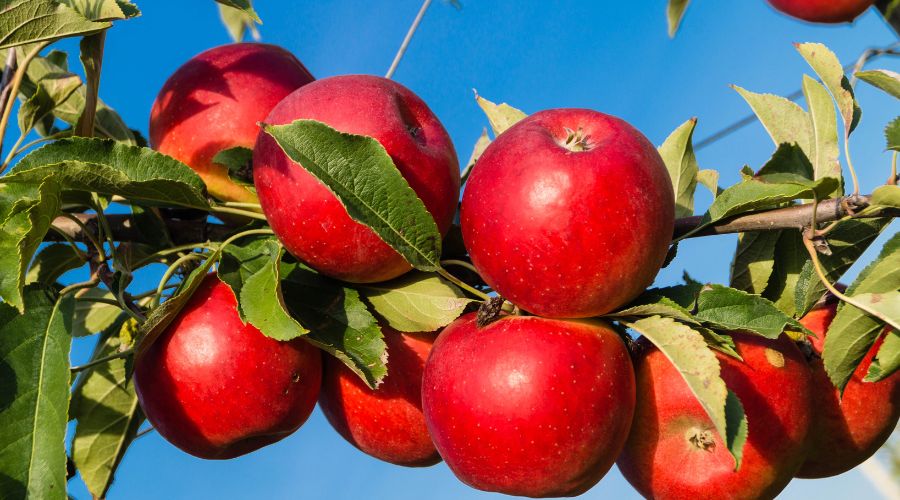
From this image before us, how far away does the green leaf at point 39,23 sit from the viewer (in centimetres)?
104

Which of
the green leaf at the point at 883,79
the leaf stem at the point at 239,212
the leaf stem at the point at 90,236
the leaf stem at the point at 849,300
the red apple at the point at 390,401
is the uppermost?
the green leaf at the point at 883,79

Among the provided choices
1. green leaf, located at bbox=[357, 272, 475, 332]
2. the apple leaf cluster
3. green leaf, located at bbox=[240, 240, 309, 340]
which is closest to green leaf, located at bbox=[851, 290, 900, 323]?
the apple leaf cluster

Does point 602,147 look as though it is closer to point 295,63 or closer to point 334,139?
point 334,139

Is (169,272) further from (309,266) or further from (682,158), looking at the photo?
(682,158)

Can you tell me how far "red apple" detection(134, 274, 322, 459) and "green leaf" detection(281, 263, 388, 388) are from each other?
0.05m

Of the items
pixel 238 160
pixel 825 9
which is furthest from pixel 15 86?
pixel 825 9

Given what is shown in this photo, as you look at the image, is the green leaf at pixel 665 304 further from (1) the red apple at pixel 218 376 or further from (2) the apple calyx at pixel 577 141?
(1) the red apple at pixel 218 376

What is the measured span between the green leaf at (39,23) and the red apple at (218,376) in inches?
13.7

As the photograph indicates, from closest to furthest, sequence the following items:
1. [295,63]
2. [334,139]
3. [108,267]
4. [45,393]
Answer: [334,139]
[45,393]
[108,267]
[295,63]

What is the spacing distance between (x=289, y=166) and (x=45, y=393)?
0.38 m

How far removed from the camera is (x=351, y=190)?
35.9 inches

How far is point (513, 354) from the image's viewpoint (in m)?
0.95

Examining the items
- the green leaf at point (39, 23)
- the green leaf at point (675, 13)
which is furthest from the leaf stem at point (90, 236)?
the green leaf at point (675, 13)

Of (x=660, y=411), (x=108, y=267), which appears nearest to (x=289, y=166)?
(x=108, y=267)
